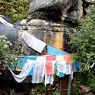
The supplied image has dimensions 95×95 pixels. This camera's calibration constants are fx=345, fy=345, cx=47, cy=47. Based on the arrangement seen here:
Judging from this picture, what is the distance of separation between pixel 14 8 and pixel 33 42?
9.46 feet

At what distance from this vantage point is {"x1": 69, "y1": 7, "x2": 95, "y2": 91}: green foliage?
13453mm

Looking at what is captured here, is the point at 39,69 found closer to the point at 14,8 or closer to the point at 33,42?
the point at 33,42

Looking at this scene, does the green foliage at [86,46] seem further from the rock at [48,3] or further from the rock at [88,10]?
the rock at [88,10]

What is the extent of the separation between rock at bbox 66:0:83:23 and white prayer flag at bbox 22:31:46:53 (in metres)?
2.08

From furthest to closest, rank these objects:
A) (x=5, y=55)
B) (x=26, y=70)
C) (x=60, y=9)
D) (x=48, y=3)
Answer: (x=60, y=9)
(x=48, y=3)
(x=26, y=70)
(x=5, y=55)

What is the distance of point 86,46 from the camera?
13586mm

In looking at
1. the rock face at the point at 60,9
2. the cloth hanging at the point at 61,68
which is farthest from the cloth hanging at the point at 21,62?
the rock face at the point at 60,9

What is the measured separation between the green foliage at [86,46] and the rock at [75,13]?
1.09 m

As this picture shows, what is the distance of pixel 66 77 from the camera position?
47.6 feet

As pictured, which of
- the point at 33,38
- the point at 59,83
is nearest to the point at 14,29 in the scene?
the point at 33,38

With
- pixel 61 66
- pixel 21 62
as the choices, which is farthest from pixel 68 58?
pixel 21 62

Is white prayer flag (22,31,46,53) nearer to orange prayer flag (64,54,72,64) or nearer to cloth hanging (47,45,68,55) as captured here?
cloth hanging (47,45,68,55)

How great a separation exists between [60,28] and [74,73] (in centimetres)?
199

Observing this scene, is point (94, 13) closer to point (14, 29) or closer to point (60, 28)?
point (60, 28)
